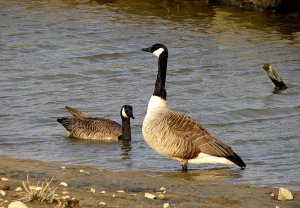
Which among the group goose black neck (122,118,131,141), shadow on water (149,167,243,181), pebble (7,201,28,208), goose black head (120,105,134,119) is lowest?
goose black neck (122,118,131,141)

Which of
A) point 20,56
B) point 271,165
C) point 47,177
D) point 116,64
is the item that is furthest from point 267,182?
point 20,56

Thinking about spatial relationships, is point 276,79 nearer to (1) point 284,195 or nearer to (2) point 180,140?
(2) point 180,140

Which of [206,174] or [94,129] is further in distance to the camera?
[94,129]

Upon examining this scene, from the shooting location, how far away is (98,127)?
13984mm

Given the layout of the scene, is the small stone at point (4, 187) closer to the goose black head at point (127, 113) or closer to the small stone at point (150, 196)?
the small stone at point (150, 196)

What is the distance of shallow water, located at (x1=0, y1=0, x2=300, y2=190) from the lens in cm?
A: 1290

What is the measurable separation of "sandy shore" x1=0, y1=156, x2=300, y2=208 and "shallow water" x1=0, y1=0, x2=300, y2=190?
0.92 meters

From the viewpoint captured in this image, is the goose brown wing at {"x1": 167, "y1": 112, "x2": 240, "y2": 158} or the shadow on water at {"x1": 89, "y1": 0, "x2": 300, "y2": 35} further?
the shadow on water at {"x1": 89, "y1": 0, "x2": 300, "y2": 35}

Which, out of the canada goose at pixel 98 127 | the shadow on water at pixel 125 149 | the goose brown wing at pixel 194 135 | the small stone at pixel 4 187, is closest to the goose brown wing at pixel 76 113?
the canada goose at pixel 98 127

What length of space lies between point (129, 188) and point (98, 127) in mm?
4726

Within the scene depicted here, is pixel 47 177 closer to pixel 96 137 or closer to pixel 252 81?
pixel 96 137

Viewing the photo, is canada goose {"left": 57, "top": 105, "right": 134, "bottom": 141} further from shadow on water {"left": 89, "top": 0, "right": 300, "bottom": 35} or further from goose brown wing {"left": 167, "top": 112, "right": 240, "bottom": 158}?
shadow on water {"left": 89, "top": 0, "right": 300, "bottom": 35}

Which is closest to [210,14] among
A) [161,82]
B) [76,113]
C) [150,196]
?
[76,113]

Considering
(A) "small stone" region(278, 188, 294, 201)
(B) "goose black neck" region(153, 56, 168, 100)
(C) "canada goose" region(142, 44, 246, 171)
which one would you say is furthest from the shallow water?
(A) "small stone" region(278, 188, 294, 201)
